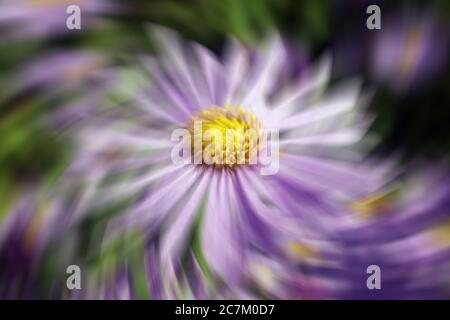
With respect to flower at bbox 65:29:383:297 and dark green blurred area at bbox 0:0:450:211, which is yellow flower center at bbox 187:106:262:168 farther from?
dark green blurred area at bbox 0:0:450:211

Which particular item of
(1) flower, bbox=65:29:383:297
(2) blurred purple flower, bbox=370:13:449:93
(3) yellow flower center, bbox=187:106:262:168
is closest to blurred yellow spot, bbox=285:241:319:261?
(1) flower, bbox=65:29:383:297

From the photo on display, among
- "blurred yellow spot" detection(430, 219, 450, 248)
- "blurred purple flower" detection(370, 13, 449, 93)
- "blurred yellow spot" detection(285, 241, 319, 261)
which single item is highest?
"blurred purple flower" detection(370, 13, 449, 93)

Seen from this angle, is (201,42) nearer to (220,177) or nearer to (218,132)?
(218,132)

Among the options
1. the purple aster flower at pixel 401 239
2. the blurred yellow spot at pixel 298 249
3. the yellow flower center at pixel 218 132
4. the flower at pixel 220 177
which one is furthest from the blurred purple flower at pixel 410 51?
the blurred yellow spot at pixel 298 249

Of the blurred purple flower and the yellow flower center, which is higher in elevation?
the blurred purple flower

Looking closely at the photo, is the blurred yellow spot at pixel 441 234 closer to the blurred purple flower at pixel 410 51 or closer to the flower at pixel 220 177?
the flower at pixel 220 177

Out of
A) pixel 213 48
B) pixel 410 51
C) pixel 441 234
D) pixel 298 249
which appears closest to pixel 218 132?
pixel 213 48

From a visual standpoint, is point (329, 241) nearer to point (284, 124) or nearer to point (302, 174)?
point (302, 174)
